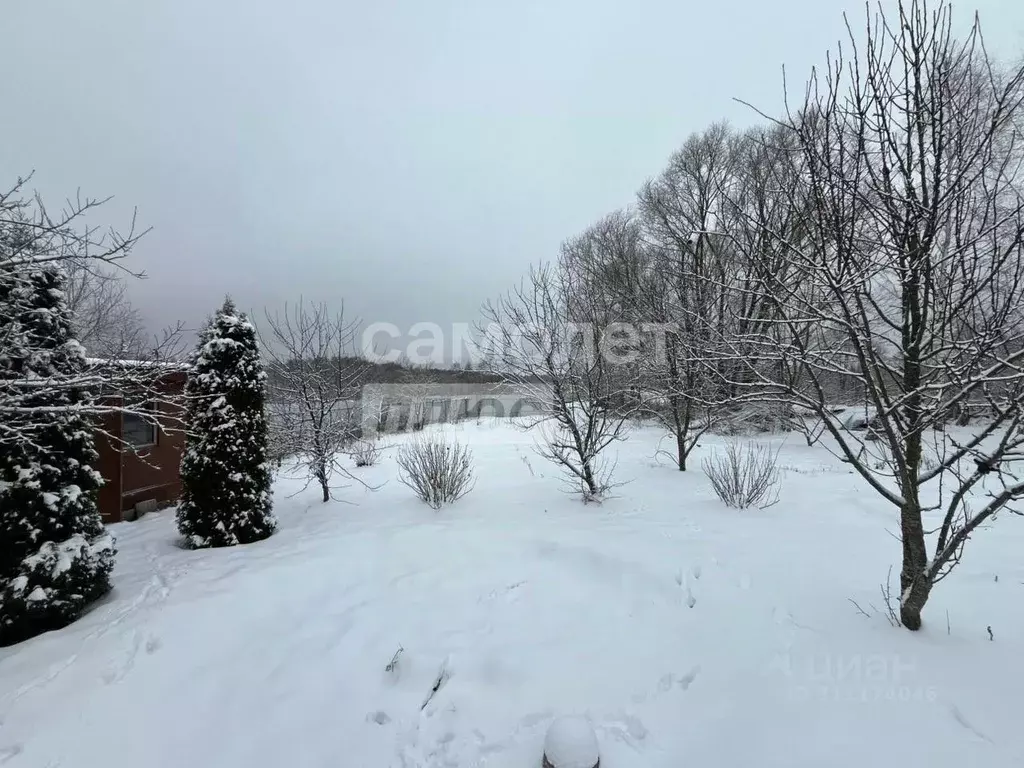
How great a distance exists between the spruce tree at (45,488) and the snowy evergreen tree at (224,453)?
1.11 m

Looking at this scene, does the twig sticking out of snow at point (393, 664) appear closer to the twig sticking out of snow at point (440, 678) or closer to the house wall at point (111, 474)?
the twig sticking out of snow at point (440, 678)

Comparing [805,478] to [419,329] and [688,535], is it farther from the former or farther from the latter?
[419,329]

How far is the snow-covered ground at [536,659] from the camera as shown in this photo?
2088 mm

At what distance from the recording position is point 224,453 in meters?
5.06

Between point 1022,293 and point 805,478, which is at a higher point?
point 1022,293

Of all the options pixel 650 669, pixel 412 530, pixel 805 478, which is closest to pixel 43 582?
pixel 412 530

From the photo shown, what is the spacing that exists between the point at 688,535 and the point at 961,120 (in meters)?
3.71

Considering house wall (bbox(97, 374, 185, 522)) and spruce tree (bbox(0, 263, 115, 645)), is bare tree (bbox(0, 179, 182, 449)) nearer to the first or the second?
spruce tree (bbox(0, 263, 115, 645))

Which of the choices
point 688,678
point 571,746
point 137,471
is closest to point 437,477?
point 688,678

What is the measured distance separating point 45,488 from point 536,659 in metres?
4.29

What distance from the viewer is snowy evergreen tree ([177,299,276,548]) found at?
5012mm

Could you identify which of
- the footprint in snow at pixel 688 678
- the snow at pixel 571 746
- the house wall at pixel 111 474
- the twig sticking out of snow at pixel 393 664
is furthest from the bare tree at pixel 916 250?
the house wall at pixel 111 474

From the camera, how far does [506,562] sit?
390 centimetres

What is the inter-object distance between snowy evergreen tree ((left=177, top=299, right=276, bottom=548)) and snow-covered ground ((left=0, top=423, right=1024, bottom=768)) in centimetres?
71
